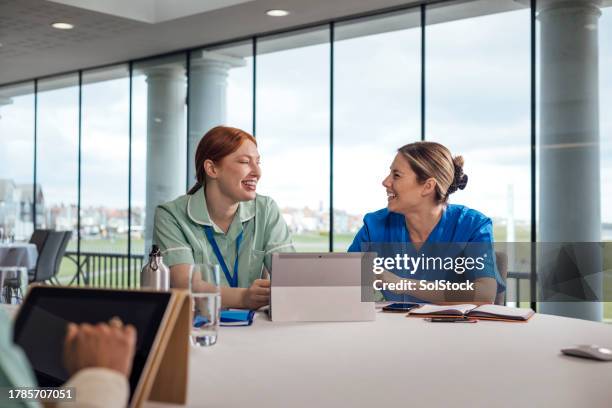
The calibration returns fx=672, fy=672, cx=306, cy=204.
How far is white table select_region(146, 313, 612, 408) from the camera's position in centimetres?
107

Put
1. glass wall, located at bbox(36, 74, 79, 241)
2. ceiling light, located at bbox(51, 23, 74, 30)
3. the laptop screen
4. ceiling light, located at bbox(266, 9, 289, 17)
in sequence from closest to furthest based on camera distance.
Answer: the laptop screen < ceiling light, located at bbox(266, 9, 289, 17) < ceiling light, located at bbox(51, 23, 74, 30) < glass wall, located at bbox(36, 74, 79, 241)

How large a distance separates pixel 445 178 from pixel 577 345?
140 centimetres

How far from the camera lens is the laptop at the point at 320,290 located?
189cm

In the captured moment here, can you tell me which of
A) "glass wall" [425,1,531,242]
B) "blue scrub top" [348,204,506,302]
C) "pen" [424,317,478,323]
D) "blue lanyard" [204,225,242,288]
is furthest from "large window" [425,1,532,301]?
"pen" [424,317,478,323]

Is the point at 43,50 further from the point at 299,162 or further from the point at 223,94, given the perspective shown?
the point at 299,162

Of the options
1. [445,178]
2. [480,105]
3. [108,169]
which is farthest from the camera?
[108,169]

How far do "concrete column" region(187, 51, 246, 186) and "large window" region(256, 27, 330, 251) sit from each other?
1.64 feet

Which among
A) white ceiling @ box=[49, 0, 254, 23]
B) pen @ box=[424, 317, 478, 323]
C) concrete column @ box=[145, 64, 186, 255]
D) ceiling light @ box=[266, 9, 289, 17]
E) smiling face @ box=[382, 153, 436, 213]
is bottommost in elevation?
pen @ box=[424, 317, 478, 323]

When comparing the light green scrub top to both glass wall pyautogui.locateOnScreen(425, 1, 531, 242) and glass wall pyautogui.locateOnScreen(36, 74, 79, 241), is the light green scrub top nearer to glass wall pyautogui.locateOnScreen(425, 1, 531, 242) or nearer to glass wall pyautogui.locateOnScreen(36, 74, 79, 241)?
glass wall pyautogui.locateOnScreen(425, 1, 531, 242)

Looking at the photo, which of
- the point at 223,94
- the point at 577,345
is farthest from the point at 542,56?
the point at 577,345

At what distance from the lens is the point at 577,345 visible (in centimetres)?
152

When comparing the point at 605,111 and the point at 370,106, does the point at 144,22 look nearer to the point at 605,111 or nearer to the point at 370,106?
the point at 370,106

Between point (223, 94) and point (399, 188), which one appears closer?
point (399, 188)

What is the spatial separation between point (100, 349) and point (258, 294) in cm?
133
